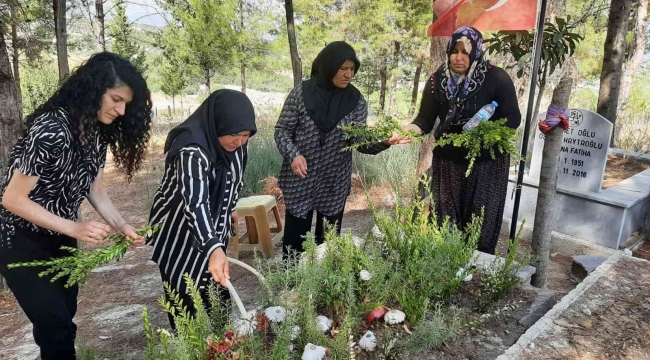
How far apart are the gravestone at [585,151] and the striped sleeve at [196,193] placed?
3271 millimetres

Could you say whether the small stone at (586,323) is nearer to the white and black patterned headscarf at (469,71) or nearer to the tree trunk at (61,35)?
the white and black patterned headscarf at (469,71)

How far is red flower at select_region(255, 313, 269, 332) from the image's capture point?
5.37ft

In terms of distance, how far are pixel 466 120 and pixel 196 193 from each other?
5.15 feet

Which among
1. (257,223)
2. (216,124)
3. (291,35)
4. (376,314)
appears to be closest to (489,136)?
(376,314)

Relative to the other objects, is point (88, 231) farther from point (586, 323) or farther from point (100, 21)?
point (100, 21)

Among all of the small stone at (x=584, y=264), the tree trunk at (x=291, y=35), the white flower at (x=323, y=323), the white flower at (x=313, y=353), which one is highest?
the tree trunk at (x=291, y=35)

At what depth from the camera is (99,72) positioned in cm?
169

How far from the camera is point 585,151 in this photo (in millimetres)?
4109

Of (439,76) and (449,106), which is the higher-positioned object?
(439,76)

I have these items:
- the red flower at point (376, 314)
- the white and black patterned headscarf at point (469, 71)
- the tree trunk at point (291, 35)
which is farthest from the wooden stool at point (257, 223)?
the tree trunk at point (291, 35)

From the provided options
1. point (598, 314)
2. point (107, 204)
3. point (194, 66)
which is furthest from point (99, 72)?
point (194, 66)

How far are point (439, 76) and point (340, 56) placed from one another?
63cm

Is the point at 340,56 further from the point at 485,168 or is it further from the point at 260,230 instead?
the point at 260,230

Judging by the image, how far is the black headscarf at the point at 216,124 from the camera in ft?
5.69
